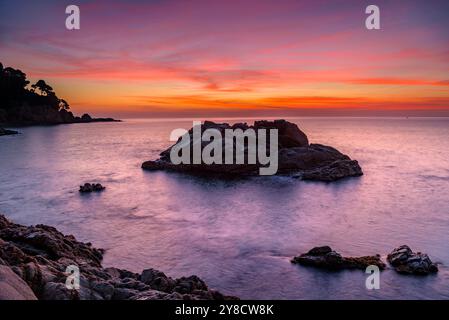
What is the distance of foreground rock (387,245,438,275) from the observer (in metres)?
19.9

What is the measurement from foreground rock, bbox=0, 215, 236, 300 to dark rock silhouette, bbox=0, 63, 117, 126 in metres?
166

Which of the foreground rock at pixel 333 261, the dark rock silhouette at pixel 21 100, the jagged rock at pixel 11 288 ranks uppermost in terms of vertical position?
the dark rock silhouette at pixel 21 100

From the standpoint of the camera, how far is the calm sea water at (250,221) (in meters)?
19.6

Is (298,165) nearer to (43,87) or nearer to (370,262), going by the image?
(370,262)

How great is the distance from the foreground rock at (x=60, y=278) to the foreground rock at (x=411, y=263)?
10.6 metres

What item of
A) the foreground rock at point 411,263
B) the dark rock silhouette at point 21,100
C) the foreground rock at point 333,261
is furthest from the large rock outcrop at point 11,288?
the dark rock silhouette at point 21,100

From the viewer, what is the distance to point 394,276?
1956cm

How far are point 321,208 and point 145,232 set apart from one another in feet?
51.6

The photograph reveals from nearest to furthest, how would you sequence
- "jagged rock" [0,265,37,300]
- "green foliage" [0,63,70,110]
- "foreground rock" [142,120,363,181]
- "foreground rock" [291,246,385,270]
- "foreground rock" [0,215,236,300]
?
1. "jagged rock" [0,265,37,300]
2. "foreground rock" [0,215,236,300]
3. "foreground rock" [291,246,385,270]
4. "foreground rock" [142,120,363,181]
5. "green foliage" [0,63,70,110]

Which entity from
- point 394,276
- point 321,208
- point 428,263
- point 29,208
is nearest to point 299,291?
point 394,276

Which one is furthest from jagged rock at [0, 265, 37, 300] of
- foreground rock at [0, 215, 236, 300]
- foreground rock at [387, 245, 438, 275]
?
foreground rock at [387, 245, 438, 275]

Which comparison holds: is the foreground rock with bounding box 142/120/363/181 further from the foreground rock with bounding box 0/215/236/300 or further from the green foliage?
the green foliage

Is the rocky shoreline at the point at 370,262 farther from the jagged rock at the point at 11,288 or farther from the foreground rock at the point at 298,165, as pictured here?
the foreground rock at the point at 298,165
